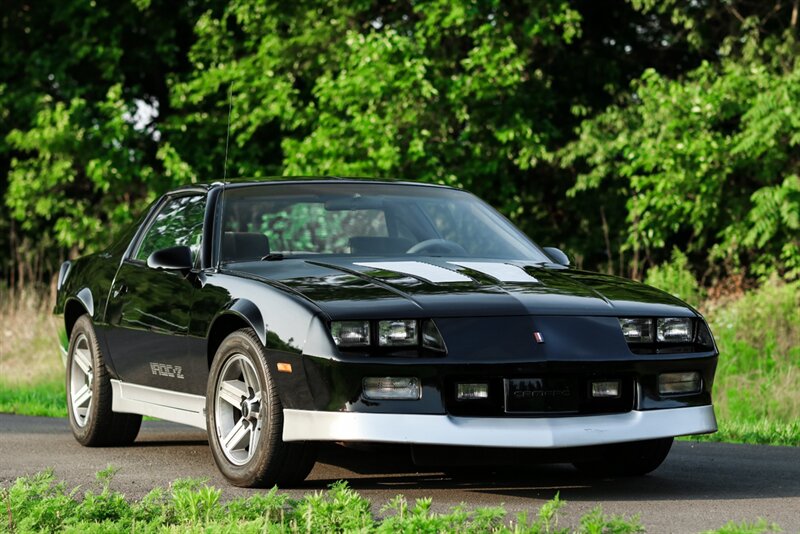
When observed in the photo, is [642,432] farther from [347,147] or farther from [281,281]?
[347,147]

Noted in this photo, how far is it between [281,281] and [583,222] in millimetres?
15951

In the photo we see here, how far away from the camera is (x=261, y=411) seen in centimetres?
639

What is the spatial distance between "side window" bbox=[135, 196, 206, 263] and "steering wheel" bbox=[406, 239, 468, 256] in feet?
3.78

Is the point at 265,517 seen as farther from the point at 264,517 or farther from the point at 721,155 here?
the point at 721,155

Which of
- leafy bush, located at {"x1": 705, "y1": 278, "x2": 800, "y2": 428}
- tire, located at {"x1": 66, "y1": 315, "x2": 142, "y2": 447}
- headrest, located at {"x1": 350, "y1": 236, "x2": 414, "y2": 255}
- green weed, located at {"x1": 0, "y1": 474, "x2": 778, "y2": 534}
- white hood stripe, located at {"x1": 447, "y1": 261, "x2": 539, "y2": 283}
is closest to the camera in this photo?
green weed, located at {"x1": 0, "y1": 474, "x2": 778, "y2": 534}

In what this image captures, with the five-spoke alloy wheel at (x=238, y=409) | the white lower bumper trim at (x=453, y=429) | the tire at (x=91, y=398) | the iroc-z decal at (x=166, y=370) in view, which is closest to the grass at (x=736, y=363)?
the tire at (x=91, y=398)

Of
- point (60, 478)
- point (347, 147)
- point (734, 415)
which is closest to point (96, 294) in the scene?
point (60, 478)

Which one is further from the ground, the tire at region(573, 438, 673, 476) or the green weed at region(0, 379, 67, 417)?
the tire at region(573, 438, 673, 476)

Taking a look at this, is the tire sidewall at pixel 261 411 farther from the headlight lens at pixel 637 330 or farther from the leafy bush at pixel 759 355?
the leafy bush at pixel 759 355

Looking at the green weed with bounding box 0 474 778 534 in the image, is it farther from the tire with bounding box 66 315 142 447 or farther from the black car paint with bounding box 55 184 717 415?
the tire with bounding box 66 315 142 447

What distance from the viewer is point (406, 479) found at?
7043mm

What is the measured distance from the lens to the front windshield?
296 inches

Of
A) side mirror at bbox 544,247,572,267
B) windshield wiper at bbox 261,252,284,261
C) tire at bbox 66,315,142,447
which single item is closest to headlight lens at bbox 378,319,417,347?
windshield wiper at bbox 261,252,284,261

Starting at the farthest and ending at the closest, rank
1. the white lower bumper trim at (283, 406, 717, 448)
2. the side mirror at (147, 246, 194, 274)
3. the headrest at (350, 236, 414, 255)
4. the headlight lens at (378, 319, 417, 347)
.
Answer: the headrest at (350, 236, 414, 255) → the side mirror at (147, 246, 194, 274) → the headlight lens at (378, 319, 417, 347) → the white lower bumper trim at (283, 406, 717, 448)
